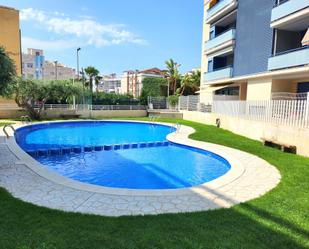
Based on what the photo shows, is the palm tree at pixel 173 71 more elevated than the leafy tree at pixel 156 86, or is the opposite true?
the palm tree at pixel 173 71

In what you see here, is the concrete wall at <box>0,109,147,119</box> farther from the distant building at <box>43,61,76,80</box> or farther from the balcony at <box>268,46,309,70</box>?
the distant building at <box>43,61,76,80</box>

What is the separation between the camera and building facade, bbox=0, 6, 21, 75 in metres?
34.1

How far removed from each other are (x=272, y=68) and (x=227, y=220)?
58.1 ft

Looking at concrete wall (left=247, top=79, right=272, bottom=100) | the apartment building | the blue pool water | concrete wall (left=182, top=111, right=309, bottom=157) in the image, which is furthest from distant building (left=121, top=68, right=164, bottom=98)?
the blue pool water

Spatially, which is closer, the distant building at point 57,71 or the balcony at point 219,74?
the balcony at point 219,74

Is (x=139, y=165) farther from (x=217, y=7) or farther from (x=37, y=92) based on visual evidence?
(x=217, y=7)

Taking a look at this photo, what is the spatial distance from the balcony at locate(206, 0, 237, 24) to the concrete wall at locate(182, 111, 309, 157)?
11.7 m

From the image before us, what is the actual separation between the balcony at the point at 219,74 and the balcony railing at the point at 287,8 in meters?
7.13

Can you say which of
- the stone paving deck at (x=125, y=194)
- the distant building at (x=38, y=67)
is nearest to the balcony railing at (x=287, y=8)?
the stone paving deck at (x=125, y=194)

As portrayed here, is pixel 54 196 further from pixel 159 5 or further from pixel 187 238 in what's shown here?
pixel 159 5

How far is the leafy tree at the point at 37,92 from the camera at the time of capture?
25.4m

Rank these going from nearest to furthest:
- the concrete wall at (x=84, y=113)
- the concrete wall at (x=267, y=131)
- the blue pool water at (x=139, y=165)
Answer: the blue pool water at (x=139, y=165)
the concrete wall at (x=267, y=131)
the concrete wall at (x=84, y=113)

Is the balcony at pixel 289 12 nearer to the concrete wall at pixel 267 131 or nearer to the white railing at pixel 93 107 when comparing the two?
the concrete wall at pixel 267 131

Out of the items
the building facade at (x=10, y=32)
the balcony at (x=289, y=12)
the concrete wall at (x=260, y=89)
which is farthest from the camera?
the building facade at (x=10, y=32)
